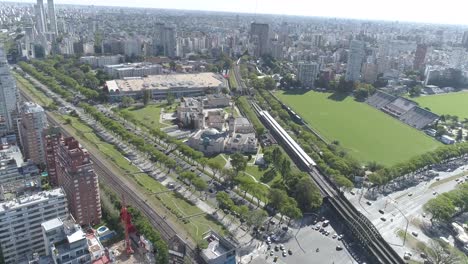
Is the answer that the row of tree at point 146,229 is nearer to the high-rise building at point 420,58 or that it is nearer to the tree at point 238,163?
the tree at point 238,163

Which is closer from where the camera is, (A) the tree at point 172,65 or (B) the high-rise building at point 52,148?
(B) the high-rise building at point 52,148

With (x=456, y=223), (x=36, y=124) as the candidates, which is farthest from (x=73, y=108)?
(x=456, y=223)

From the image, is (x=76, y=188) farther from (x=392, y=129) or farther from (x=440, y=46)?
(x=440, y=46)

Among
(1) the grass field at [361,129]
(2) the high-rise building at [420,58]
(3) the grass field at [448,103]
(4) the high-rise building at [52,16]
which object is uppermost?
(4) the high-rise building at [52,16]

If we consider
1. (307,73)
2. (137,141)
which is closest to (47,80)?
(137,141)

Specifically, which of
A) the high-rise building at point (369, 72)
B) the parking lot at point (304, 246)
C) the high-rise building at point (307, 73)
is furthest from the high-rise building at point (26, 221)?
the high-rise building at point (369, 72)

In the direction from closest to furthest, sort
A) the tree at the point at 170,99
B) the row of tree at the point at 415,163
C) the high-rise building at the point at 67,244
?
the high-rise building at the point at 67,244
the row of tree at the point at 415,163
the tree at the point at 170,99

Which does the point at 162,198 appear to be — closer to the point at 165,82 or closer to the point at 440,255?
the point at 440,255

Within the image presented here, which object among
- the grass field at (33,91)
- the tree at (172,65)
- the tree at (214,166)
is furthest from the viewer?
the tree at (172,65)
